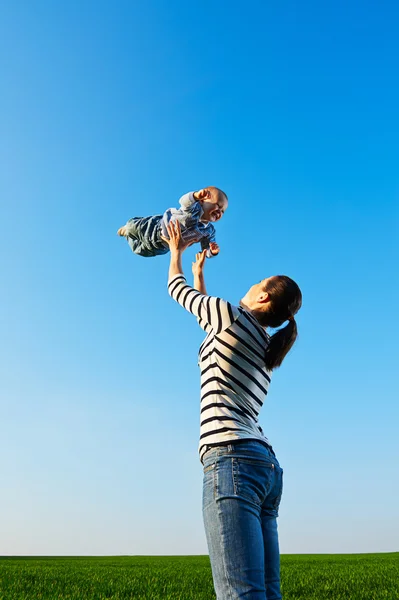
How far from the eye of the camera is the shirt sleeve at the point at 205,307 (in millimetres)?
3246

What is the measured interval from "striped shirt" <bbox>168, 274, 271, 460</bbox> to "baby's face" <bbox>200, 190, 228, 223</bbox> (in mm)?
2215

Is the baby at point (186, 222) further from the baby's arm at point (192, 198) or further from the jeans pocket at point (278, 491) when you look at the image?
the jeans pocket at point (278, 491)

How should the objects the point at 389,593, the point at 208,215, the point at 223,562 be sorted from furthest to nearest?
the point at 389,593
the point at 208,215
the point at 223,562

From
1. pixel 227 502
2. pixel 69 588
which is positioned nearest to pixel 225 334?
pixel 227 502

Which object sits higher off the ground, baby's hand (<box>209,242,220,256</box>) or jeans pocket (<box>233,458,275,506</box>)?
baby's hand (<box>209,242,220,256</box>)

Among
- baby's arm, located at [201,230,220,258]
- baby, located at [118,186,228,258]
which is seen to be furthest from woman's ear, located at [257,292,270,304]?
baby, located at [118,186,228,258]

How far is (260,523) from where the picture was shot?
2910 millimetres

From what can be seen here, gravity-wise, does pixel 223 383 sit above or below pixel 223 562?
above

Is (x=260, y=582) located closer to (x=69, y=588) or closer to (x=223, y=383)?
(x=223, y=383)

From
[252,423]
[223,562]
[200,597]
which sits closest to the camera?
[223,562]

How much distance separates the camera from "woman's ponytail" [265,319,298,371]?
3.33 m

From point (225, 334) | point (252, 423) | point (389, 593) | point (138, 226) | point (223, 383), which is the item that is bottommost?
point (389, 593)

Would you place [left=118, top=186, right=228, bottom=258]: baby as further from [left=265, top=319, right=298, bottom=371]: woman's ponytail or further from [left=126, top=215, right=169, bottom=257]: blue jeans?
[left=265, top=319, right=298, bottom=371]: woman's ponytail

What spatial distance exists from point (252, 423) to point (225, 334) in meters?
0.51
